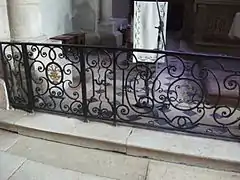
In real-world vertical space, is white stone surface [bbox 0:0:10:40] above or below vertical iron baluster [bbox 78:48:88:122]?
above

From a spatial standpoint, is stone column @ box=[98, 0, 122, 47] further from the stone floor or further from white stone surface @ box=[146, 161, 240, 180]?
white stone surface @ box=[146, 161, 240, 180]

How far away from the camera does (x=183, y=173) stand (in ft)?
6.18

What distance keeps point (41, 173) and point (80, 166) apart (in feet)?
0.82

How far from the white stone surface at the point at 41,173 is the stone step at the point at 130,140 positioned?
31 cm

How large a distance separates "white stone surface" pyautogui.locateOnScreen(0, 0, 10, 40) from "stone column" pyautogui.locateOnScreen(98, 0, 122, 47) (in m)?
2.32

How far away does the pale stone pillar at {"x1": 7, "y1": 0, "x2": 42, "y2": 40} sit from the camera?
2.47 m

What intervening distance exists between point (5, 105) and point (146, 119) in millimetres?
1201

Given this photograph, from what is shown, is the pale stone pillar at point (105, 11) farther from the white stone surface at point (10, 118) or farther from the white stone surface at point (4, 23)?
the white stone surface at point (10, 118)

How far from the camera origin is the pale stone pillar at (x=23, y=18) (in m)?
2.47

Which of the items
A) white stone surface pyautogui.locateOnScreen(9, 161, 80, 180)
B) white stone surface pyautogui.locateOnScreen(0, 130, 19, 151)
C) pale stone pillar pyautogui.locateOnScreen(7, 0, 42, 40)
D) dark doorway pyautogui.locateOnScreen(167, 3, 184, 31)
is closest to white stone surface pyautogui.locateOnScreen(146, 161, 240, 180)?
white stone surface pyautogui.locateOnScreen(9, 161, 80, 180)

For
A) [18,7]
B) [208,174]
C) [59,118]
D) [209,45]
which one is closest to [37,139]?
[59,118]

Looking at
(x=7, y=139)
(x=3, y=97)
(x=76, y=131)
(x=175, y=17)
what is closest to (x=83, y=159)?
(x=76, y=131)

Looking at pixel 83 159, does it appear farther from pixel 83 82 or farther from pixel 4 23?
pixel 4 23

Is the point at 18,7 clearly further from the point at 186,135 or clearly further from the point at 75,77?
the point at 186,135
